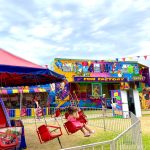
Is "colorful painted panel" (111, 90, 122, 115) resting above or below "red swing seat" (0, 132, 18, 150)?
above

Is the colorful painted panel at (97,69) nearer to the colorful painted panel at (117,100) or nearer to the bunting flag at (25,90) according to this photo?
the bunting flag at (25,90)

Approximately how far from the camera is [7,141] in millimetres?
6844

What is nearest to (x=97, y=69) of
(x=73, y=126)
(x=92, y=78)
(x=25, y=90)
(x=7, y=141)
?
(x=92, y=78)

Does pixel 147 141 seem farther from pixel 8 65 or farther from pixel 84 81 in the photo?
pixel 84 81

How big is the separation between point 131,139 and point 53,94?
21.8m

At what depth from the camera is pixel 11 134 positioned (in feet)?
23.1

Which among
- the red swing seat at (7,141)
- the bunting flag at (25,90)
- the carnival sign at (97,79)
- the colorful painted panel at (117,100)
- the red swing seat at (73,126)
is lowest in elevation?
A: the red swing seat at (7,141)

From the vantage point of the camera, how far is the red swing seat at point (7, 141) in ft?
21.9

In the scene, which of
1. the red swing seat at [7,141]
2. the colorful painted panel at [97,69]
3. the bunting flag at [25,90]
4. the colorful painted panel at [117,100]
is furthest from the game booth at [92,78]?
the red swing seat at [7,141]

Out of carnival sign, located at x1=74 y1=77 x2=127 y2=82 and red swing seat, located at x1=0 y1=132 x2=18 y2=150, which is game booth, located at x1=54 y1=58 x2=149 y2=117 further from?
red swing seat, located at x1=0 y1=132 x2=18 y2=150

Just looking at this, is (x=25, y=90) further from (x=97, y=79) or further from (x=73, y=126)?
(x=73, y=126)

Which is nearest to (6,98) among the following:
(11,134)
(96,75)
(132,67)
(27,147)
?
(96,75)

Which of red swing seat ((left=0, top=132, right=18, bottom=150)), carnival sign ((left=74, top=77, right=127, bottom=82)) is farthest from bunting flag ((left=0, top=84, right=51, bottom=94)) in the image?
red swing seat ((left=0, top=132, right=18, bottom=150))

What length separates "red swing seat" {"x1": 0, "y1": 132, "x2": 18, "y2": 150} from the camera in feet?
21.9
